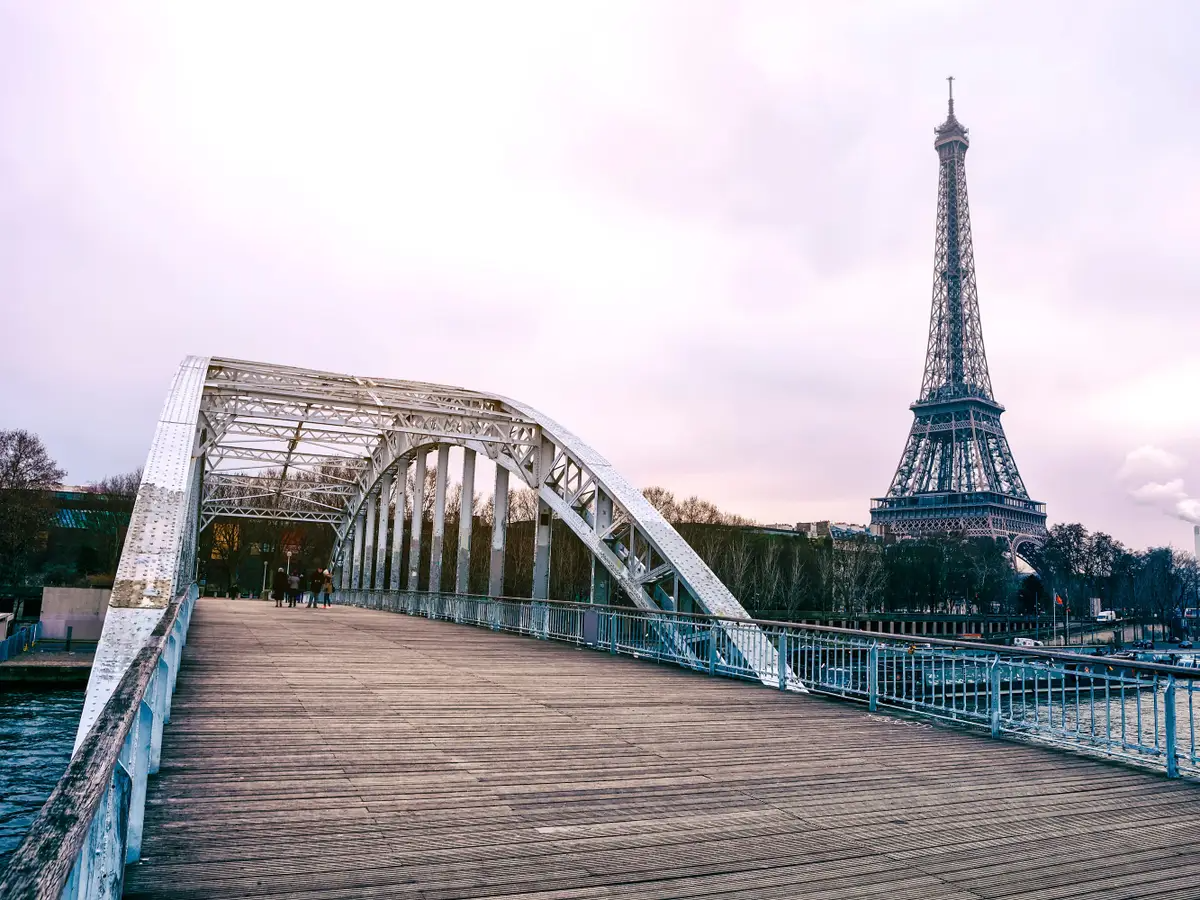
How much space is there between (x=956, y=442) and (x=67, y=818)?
82.3 metres

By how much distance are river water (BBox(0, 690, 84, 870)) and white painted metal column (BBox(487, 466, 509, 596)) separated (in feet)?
30.1

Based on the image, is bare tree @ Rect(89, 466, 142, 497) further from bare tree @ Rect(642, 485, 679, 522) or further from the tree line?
bare tree @ Rect(642, 485, 679, 522)

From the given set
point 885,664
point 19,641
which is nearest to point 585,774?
point 885,664

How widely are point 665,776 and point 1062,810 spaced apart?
2.33 metres

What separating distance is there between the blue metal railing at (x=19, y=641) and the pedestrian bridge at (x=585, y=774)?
63.8 ft

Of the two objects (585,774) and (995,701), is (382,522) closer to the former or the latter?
(995,701)

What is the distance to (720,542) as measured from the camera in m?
52.3

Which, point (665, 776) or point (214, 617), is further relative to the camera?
point (214, 617)

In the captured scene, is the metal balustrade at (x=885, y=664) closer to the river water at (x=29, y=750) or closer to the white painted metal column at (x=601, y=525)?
the white painted metal column at (x=601, y=525)

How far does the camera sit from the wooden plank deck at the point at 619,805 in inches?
151

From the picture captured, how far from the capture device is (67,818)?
2.07 meters

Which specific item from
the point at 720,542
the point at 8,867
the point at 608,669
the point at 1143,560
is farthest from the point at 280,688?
the point at 1143,560

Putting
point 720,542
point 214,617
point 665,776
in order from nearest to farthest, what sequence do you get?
point 665,776 → point 214,617 → point 720,542

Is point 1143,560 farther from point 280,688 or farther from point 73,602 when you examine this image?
point 280,688
